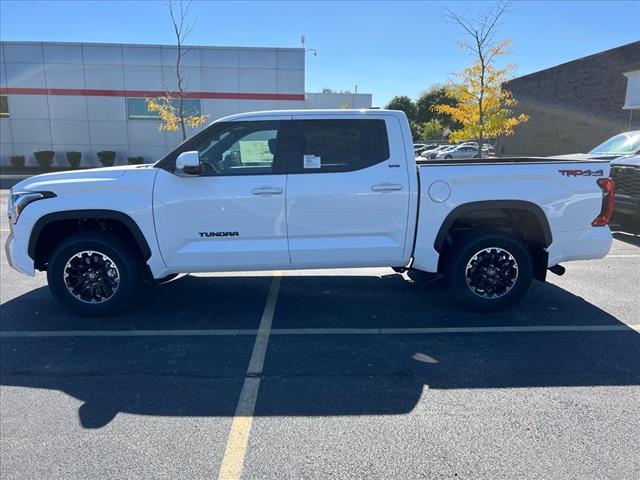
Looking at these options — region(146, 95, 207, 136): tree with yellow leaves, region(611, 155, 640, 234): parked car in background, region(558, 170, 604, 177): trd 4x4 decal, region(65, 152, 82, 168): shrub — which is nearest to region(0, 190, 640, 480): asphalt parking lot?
region(558, 170, 604, 177): trd 4x4 decal

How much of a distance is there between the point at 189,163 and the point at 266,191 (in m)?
0.75

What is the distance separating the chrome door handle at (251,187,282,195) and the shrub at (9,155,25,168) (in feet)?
91.9

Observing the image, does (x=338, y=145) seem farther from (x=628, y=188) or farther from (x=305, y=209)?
(x=628, y=188)

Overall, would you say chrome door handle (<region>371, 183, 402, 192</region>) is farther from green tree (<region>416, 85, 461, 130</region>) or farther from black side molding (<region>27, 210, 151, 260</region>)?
green tree (<region>416, 85, 461, 130</region>)

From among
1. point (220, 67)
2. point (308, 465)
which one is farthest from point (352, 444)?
point (220, 67)

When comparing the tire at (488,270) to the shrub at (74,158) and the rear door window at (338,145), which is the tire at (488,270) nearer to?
the rear door window at (338,145)

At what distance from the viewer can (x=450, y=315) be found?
16.1ft

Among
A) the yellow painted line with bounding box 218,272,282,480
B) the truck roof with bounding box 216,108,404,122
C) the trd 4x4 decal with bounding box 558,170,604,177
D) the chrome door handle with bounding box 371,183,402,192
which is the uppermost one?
the truck roof with bounding box 216,108,404,122

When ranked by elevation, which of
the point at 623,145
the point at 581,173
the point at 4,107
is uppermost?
the point at 4,107

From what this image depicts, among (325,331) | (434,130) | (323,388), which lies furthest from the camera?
(434,130)

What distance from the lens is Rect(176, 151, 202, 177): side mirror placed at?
430 centimetres

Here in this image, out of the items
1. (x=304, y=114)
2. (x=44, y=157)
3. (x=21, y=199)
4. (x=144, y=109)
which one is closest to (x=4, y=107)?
(x=44, y=157)

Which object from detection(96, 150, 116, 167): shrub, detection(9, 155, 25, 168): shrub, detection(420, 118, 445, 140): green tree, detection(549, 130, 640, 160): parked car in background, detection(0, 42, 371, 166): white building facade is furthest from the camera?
detection(420, 118, 445, 140): green tree

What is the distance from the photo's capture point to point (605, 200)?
186 inches
